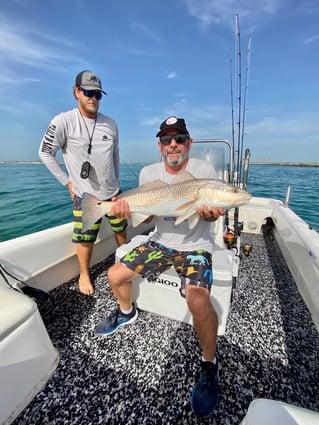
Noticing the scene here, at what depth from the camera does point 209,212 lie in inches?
79.7

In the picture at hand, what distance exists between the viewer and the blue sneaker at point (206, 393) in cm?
157

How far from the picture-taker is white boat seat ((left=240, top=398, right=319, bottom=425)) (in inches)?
29.9

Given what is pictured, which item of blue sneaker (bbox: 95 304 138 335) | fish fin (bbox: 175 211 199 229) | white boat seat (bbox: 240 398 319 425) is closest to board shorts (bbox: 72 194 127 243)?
blue sneaker (bbox: 95 304 138 335)

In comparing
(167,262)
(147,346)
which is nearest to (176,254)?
(167,262)

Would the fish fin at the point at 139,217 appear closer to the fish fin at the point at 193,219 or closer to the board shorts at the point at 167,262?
the board shorts at the point at 167,262

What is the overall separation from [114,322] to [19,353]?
1.00 metres

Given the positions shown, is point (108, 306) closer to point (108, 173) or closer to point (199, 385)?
point (199, 385)

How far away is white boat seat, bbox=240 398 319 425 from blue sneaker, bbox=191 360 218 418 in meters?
0.99

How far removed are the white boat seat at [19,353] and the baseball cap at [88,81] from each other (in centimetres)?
235

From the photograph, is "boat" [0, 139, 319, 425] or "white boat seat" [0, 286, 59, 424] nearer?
"white boat seat" [0, 286, 59, 424]

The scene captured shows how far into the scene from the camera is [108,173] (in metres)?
2.86

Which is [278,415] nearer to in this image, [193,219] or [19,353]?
[193,219]

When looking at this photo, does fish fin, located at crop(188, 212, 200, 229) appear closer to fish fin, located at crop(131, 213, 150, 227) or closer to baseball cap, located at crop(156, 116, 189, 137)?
fish fin, located at crop(131, 213, 150, 227)

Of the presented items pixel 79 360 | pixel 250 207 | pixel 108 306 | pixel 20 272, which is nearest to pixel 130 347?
pixel 79 360
